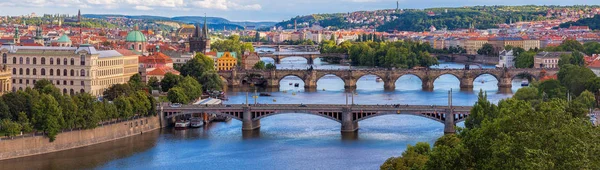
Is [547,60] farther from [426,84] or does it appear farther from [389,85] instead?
[389,85]

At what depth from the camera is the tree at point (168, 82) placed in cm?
5969

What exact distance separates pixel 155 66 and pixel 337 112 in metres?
23.4

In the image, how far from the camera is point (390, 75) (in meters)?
76.5

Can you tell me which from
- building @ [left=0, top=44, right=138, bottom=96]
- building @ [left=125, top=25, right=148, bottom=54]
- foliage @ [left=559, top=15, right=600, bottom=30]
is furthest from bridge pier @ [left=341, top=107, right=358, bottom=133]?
foliage @ [left=559, top=15, right=600, bottom=30]

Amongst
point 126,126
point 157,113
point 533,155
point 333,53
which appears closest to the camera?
point 533,155

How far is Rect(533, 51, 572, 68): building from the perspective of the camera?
8556 centimetres

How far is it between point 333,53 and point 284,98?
56.6 m

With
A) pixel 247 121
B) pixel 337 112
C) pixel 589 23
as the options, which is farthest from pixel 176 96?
pixel 589 23

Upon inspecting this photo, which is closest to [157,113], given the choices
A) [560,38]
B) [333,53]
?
[333,53]

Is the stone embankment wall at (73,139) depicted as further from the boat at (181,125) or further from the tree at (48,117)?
the boat at (181,125)

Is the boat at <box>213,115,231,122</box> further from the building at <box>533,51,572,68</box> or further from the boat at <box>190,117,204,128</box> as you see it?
the building at <box>533,51,572,68</box>

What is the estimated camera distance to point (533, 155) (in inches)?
842

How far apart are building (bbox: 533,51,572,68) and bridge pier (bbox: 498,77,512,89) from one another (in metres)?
9.96

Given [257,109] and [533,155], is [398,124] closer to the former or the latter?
[257,109]
